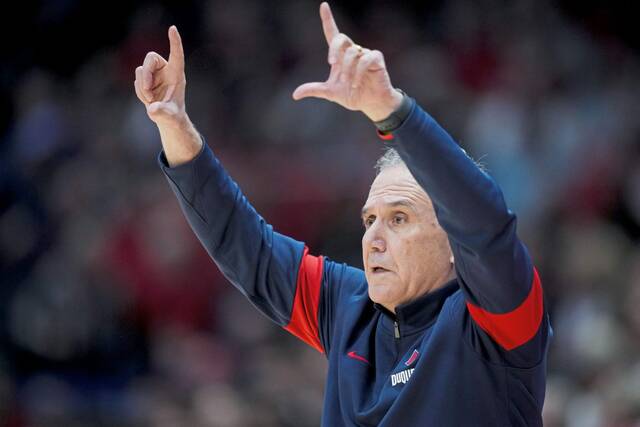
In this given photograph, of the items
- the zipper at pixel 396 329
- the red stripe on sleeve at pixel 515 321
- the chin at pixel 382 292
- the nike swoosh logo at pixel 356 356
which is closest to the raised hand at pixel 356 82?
the red stripe on sleeve at pixel 515 321

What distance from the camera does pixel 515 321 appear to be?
2963 mm

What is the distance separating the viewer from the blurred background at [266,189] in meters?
7.15

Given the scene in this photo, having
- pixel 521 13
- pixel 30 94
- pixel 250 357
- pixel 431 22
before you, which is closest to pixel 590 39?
pixel 521 13

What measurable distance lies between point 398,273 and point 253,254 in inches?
22.3

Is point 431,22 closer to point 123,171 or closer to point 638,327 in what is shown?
point 123,171

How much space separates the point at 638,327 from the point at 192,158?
389 centimetres

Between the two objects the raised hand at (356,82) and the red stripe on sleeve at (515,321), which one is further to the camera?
the red stripe on sleeve at (515,321)

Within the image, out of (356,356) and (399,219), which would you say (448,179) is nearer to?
(399,219)

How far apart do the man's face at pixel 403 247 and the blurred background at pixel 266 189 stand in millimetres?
2998

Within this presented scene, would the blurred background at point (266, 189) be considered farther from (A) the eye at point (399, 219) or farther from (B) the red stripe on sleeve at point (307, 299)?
(A) the eye at point (399, 219)

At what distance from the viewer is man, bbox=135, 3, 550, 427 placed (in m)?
2.82

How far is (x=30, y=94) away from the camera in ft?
31.4

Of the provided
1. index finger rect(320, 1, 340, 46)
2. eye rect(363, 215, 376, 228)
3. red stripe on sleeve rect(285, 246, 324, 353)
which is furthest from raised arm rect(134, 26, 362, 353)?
index finger rect(320, 1, 340, 46)

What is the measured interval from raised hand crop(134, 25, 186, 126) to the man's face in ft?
2.29
